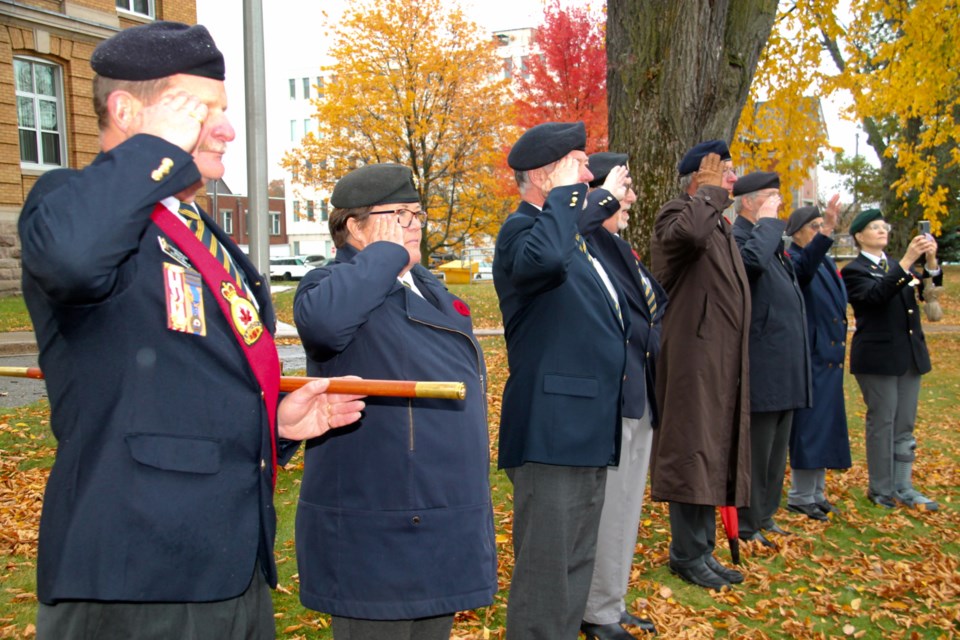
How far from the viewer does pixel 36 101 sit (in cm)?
2142

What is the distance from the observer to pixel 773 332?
18.8ft

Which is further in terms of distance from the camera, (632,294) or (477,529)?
(632,294)

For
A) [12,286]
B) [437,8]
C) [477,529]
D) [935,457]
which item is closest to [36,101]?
[12,286]

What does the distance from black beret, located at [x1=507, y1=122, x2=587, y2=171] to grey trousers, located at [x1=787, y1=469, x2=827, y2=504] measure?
3.96 metres

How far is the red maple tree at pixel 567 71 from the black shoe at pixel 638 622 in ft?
77.7

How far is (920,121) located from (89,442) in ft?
73.6

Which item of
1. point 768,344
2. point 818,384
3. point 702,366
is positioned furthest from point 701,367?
point 818,384

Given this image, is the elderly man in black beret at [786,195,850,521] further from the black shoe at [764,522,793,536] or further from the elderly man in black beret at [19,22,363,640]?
the elderly man in black beret at [19,22,363,640]

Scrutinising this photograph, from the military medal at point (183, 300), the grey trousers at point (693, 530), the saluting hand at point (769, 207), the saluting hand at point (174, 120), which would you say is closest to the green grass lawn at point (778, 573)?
the grey trousers at point (693, 530)

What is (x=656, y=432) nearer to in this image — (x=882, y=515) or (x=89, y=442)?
(x=882, y=515)

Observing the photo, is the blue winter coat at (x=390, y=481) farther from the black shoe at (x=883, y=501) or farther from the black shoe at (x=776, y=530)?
the black shoe at (x=883, y=501)

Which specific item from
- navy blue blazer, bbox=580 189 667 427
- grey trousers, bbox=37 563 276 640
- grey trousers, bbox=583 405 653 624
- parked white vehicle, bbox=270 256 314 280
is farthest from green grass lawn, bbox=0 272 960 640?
parked white vehicle, bbox=270 256 314 280

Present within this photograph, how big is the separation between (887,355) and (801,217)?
1.21 metres

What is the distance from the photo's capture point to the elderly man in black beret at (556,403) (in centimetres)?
361
